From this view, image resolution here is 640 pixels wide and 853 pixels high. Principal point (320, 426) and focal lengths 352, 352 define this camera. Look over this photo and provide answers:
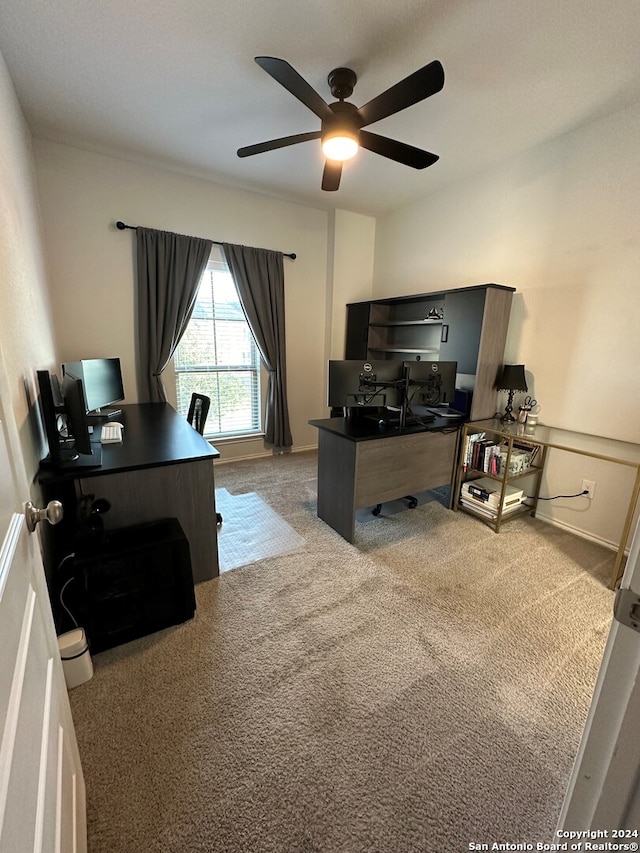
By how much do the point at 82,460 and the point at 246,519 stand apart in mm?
1330

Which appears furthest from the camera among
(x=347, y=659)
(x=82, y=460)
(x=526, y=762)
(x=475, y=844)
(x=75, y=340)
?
(x=75, y=340)

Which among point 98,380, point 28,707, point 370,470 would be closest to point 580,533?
point 370,470

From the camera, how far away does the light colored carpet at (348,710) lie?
1.08m

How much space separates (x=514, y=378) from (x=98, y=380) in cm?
336

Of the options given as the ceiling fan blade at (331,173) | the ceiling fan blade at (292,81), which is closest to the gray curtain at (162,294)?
the ceiling fan blade at (331,173)

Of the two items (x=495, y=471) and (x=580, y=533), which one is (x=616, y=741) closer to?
(x=495, y=471)

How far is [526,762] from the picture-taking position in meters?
1.24

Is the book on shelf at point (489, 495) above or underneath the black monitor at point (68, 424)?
underneath

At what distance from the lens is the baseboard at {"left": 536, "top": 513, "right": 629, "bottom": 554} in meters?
2.55

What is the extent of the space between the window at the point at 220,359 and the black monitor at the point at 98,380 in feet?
2.28

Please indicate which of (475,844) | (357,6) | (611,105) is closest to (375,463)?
(475,844)

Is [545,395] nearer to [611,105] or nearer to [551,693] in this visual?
[611,105]

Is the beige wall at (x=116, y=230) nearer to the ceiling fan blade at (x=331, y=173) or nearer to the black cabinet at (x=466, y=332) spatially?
the black cabinet at (x=466, y=332)

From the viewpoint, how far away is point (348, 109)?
6.43ft
